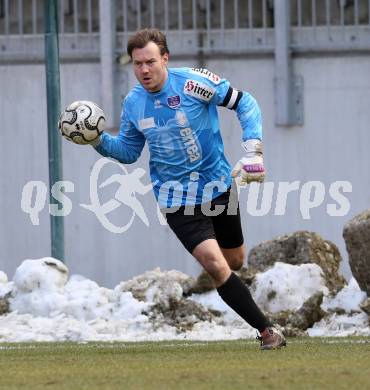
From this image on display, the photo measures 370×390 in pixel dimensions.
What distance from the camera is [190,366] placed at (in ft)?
28.0

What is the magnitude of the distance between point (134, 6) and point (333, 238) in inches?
115

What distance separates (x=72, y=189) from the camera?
16016 mm

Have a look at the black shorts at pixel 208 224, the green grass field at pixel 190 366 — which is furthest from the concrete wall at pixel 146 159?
the black shorts at pixel 208 224

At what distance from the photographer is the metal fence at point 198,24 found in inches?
612

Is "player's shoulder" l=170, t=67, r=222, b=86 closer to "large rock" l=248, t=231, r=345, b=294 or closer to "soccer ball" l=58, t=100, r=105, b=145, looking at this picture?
"soccer ball" l=58, t=100, r=105, b=145

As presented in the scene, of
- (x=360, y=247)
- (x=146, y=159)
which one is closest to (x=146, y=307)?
(x=360, y=247)

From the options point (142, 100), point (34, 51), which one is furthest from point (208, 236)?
point (34, 51)

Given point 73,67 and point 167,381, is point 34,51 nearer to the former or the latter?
point 73,67

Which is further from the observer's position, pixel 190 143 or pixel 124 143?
pixel 124 143

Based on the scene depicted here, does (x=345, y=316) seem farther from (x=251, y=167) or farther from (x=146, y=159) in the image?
(x=146, y=159)

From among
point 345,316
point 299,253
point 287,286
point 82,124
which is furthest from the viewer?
point 299,253

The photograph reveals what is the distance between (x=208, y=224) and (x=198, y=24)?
6.60m

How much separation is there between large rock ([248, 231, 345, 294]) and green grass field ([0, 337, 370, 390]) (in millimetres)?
2133

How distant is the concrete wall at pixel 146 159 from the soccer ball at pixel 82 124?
18.8 ft
